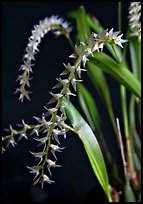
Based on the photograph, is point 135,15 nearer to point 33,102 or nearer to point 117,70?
point 117,70

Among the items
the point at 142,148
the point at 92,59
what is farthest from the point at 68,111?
the point at 142,148

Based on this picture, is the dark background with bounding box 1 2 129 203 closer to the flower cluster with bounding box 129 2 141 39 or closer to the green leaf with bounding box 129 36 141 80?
the green leaf with bounding box 129 36 141 80

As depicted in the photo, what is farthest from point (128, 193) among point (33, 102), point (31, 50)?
point (33, 102)

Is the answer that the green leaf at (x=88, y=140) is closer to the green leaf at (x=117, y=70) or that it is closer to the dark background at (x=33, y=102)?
the green leaf at (x=117, y=70)

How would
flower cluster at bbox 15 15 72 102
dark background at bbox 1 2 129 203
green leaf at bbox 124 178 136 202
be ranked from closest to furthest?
flower cluster at bbox 15 15 72 102 < green leaf at bbox 124 178 136 202 < dark background at bbox 1 2 129 203

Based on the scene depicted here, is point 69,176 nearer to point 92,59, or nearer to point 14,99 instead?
point 14,99

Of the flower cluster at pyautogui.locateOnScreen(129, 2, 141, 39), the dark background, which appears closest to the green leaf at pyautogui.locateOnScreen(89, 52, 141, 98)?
the flower cluster at pyautogui.locateOnScreen(129, 2, 141, 39)

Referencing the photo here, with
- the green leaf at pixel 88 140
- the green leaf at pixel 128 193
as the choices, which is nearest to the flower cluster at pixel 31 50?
the green leaf at pixel 88 140

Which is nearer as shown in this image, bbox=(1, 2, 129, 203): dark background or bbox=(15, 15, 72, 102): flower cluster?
bbox=(15, 15, 72, 102): flower cluster
